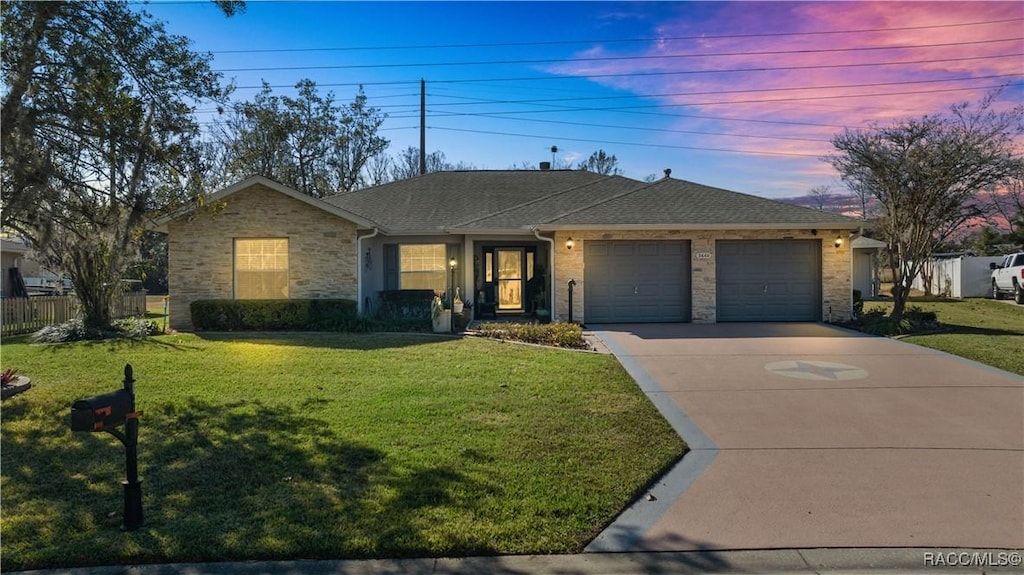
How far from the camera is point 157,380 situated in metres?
8.36

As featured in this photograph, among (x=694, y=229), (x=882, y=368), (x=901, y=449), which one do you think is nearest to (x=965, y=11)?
(x=694, y=229)

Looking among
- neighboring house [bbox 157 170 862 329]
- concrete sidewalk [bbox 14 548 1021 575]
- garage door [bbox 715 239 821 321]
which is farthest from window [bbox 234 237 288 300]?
concrete sidewalk [bbox 14 548 1021 575]

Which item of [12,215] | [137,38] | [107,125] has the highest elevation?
[137,38]

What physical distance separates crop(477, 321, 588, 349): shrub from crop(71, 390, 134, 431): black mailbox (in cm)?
795

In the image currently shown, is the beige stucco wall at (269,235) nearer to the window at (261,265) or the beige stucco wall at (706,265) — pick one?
the window at (261,265)

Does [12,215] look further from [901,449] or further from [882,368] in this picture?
[882,368]

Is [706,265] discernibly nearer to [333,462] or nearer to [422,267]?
[422,267]

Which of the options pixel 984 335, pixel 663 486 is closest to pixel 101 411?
pixel 663 486

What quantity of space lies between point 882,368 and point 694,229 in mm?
6048

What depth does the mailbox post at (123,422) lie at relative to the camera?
3.71 metres

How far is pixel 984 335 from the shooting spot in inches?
488

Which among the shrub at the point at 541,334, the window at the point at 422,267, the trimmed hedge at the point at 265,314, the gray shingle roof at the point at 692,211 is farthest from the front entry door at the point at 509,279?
the trimmed hedge at the point at 265,314

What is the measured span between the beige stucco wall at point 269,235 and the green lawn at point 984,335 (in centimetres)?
1247

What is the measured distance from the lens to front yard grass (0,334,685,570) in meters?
3.81
